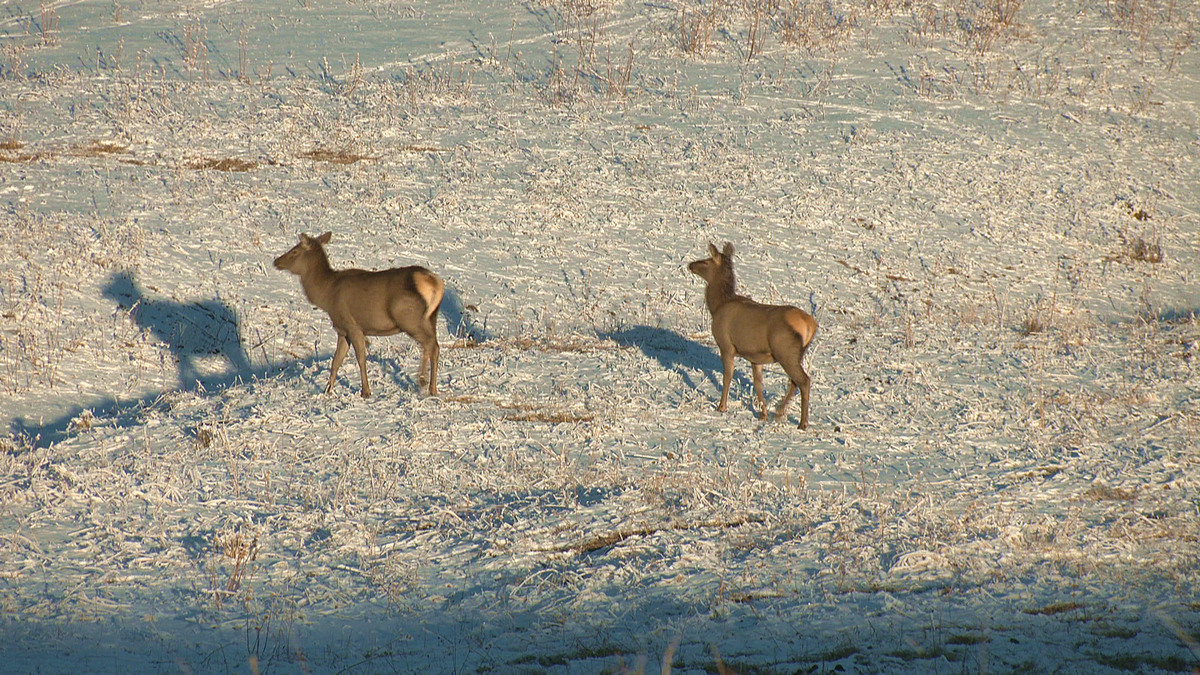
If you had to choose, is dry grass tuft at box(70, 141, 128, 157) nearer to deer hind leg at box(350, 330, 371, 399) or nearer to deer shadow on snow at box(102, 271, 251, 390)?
deer shadow on snow at box(102, 271, 251, 390)

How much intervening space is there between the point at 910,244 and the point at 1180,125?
822 centimetres

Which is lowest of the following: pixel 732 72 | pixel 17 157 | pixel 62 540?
pixel 62 540

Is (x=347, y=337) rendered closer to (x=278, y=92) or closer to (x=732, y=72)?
(x=278, y=92)

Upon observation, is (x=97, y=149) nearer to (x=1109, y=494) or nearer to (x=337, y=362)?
(x=337, y=362)

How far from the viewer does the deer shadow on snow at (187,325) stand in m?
12.3

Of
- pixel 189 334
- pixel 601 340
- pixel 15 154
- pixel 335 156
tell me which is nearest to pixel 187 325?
pixel 189 334

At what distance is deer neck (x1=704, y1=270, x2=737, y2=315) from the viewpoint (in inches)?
431

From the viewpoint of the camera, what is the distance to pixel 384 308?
10516 mm

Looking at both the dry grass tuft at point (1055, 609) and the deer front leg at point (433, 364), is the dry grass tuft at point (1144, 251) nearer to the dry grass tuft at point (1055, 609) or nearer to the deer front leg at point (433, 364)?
the deer front leg at point (433, 364)

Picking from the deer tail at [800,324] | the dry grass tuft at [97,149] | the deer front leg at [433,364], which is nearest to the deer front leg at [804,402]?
the deer tail at [800,324]

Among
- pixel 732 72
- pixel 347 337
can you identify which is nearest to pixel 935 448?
pixel 347 337

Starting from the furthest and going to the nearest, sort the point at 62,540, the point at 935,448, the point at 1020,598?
the point at 935,448 → the point at 62,540 → the point at 1020,598

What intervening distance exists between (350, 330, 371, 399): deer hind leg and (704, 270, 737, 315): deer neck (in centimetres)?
364

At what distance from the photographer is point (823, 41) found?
22.8m
